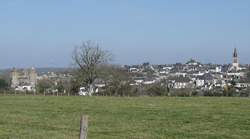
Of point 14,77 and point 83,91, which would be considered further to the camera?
point 14,77

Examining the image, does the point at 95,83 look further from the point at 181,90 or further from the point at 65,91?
the point at 181,90

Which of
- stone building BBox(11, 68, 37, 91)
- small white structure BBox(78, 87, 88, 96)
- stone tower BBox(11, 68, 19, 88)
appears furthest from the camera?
stone tower BBox(11, 68, 19, 88)

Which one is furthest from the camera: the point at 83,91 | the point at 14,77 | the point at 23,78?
the point at 23,78

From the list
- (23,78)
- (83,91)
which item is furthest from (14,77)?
(83,91)

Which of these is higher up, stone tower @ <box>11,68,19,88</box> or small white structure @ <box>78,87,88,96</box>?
stone tower @ <box>11,68,19,88</box>

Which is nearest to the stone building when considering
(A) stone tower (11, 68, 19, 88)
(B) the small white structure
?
(A) stone tower (11, 68, 19, 88)

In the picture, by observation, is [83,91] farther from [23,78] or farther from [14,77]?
[23,78]

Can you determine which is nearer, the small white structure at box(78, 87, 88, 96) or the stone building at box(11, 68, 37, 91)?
the small white structure at box(78, 87, 88, 96)

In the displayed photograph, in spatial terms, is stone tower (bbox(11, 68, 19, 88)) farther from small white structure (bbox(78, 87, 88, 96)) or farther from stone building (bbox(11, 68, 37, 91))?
small white structure (bbox(78, 87, 88, 96))

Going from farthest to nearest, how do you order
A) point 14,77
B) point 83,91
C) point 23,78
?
point 23,78, point 14,77, point 83,91

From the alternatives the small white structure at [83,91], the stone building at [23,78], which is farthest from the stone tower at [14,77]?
the small white structure at [83,91]

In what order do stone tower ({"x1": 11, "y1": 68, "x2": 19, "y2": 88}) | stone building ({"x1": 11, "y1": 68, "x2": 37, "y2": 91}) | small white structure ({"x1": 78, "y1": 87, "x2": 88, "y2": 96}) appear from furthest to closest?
stone tower ({"x1": 11, "y1": 68, "x2": 19, "y2": 88}) → stone building ({"x1": 11, "y1": 68, "x2": 37, "y2": 91}) → small white structure ({"x1": 78, "y1": 87, "x2": 88, "y2": 96})

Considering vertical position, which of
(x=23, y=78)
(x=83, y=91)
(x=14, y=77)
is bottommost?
(x=83, y=91)

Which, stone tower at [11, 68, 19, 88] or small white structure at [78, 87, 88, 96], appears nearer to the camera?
small white structure at [78, 87, 88, 96]
